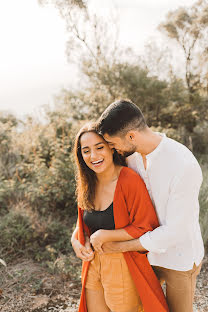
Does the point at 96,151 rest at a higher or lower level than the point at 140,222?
higher

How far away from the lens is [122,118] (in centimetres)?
189

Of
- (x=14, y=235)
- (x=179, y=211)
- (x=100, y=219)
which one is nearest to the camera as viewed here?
(x=179, y=211)

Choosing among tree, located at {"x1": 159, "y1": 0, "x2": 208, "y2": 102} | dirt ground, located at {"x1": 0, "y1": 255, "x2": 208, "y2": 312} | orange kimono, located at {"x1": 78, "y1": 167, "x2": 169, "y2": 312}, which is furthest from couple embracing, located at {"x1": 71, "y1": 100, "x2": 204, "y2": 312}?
tree, located at {"x1": 159, "y1": 0, "x2": 208, "y2": 102}

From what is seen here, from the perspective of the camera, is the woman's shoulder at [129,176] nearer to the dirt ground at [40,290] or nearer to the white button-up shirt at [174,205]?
the white button-up shirt at [174,205]

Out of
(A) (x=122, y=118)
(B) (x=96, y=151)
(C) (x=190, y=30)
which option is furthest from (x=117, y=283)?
(C) (x=190, y=30)

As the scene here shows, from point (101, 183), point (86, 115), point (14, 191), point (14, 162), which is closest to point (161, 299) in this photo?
point (101, 183)

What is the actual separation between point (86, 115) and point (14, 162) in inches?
133

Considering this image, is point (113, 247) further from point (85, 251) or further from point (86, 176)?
point (86, 176)

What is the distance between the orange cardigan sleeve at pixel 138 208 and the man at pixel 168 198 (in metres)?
0.05

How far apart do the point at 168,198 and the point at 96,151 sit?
2.12ft

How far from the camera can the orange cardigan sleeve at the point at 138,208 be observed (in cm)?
189

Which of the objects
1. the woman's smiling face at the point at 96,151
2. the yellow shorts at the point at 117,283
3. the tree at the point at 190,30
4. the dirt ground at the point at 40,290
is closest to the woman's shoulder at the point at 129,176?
the woman's smiling face at the point at 96,151

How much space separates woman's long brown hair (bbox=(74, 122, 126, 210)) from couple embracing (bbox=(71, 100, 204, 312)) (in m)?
0.01

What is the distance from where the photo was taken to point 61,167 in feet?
15.4
